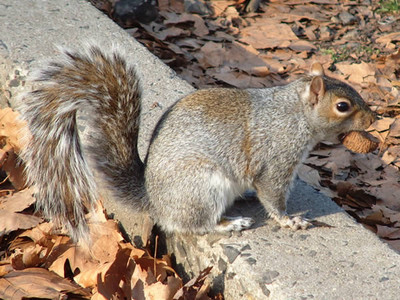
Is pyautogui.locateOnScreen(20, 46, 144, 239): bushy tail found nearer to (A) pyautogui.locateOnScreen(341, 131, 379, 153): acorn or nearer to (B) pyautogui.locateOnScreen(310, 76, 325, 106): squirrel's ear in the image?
(B) pyautogui.locateOnScreen(310, 76, 325, 106): squirrel's ear

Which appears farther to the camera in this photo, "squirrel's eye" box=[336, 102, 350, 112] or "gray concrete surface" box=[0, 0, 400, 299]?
"squirrel's eye" box=[336, 102, 350, 112]

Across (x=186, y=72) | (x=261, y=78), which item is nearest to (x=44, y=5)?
(x=186, y=72)

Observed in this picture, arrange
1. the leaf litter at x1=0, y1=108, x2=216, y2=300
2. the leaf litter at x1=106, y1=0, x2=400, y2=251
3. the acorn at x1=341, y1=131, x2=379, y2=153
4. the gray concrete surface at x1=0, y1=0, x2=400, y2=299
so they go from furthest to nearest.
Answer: the leaf litter at x1=106, y1=0, x2=400, y2=251
the acorn at x1=341, y1=131, x2=379, y2=153
the leaf litter at x1=0, y1=108, x2=216, y2=300
the gray concrete surface at x1=0, y1=0, x2=400, y2=299

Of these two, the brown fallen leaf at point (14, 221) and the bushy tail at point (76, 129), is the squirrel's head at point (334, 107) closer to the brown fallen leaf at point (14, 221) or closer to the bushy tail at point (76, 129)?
the bushy tail at point (76, 129)

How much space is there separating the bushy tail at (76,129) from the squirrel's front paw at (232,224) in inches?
18.4

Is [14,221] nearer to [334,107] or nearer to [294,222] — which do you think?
[294,222]

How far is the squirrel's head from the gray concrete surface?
15.1 inches

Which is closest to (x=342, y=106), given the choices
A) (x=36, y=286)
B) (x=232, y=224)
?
(x=232, y=224)

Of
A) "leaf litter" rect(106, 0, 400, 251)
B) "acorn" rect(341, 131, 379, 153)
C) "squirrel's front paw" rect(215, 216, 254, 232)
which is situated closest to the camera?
"squirrel's front paw" rect(215, 216, 254, 232)

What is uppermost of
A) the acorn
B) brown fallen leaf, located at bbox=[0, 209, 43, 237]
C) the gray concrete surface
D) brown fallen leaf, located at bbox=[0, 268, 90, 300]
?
the acorn

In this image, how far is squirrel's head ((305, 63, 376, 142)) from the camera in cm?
265

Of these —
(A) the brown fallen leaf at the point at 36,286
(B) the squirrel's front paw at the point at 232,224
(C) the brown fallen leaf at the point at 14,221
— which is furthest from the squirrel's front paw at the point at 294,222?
(C) the brown fallen leaf at the point at 14,221

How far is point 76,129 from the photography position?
8.21ft

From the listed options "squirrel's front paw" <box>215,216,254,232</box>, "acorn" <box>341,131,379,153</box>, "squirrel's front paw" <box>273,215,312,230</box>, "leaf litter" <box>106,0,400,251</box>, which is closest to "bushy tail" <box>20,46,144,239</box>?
"squirrel's front paw" <box>215,216,254,232</box>
